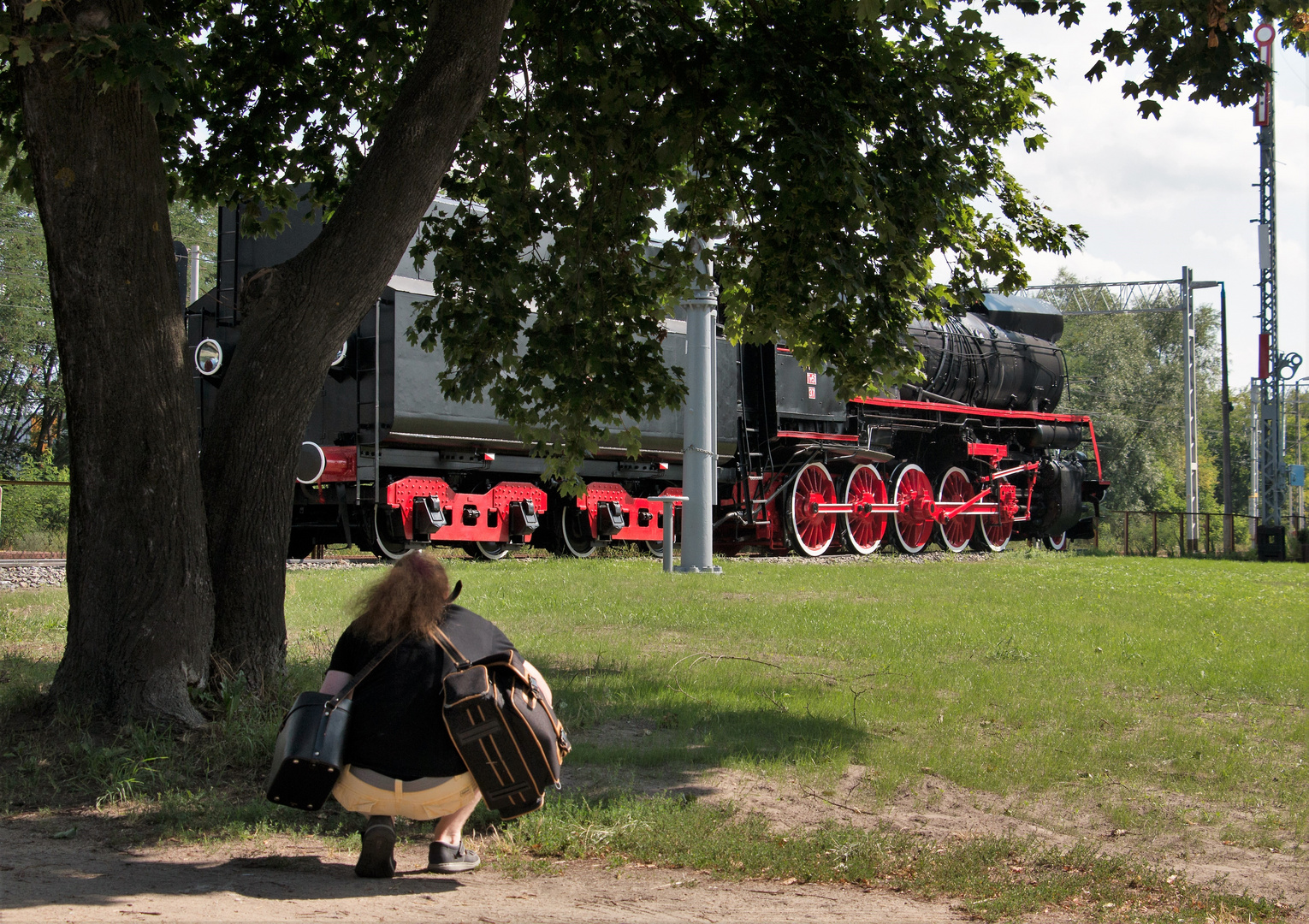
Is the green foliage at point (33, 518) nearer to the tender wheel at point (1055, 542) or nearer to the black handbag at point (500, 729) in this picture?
the tender wheel at point (1055, 542)

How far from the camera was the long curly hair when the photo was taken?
380cm

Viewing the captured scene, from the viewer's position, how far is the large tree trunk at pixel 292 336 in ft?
18.2

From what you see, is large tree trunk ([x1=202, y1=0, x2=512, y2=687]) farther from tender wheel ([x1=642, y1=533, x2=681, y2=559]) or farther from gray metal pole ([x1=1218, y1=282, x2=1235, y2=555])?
gray metal pole ([x1=1218, y1=282, x2=1235, y2=555])

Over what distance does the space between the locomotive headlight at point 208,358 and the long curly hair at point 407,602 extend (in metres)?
10.2

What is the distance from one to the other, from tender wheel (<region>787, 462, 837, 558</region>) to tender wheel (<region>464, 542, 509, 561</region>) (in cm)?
474

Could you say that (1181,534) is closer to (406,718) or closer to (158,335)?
(158,335)

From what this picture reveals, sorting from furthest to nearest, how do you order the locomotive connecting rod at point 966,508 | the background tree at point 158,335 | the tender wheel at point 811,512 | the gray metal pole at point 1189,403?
1. the gray metal pole at point 1189,403
2. the locomotive connecting rod at point 966,508
3. the tender wheel at point 811,512
4. the background tree at point 158,335

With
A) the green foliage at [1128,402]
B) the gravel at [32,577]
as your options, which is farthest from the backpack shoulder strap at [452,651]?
the green foliage at [1128,402]

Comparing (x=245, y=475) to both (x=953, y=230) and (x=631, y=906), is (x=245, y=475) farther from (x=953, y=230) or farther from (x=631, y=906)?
(x=953, y=230)

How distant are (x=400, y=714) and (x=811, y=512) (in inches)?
592

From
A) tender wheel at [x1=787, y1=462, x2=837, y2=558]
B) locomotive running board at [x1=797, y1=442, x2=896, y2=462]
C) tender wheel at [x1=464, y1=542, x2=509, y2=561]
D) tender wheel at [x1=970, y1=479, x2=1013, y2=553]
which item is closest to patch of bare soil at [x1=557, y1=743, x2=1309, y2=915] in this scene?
tender wheel at [x1=464, y1=542, x2=509, y2=561]

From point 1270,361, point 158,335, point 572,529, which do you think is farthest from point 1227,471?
point 158,335

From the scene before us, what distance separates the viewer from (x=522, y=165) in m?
7.48

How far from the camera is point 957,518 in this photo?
2194 cm
